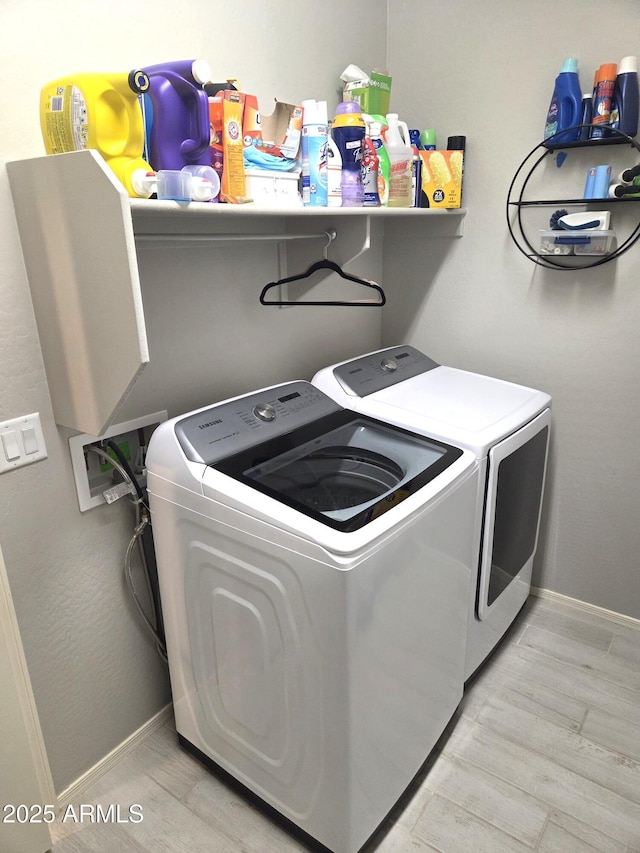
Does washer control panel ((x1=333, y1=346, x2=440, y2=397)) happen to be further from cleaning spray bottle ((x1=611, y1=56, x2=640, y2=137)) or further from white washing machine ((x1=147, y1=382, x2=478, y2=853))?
cleaning spray bottle ((x1=611, y1=56, x2=640, y2=137))

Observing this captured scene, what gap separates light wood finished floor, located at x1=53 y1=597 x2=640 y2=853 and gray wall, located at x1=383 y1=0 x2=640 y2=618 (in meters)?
0.50

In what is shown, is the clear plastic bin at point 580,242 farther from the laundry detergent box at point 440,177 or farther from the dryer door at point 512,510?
the dryer door at point 512,510

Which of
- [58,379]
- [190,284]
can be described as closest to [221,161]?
[190,284]

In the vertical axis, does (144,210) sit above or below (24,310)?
above

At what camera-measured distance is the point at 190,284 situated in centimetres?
170

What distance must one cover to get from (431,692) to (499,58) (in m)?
2.11

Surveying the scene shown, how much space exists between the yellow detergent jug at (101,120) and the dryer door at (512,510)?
1.19m

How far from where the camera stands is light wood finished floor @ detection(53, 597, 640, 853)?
60.8 inches

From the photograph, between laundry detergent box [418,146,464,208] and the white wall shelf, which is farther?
laundry detergent box [418,146,464,208]

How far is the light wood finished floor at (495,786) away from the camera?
1544mm

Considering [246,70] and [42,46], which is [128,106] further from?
[246,70]

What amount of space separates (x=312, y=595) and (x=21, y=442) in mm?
766

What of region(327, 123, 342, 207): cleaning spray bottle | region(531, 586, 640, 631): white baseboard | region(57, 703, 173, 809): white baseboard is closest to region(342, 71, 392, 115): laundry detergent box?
region(327, 123, 342, 207): cleaning spray bottle

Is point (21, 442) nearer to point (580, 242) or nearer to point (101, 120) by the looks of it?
point (101, 120)
